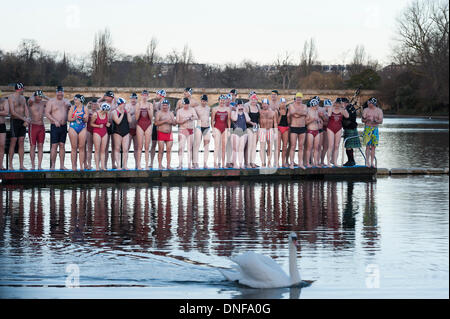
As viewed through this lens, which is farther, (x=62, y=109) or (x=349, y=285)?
(x=62, y=109)

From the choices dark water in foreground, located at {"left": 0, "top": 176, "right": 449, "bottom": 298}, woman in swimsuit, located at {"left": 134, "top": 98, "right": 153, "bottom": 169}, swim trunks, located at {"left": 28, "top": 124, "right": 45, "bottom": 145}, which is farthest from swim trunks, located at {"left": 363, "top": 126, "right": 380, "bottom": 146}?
swim trunks, located at {"left": 28, "top": 124, "right": 45, "bottom": 145}

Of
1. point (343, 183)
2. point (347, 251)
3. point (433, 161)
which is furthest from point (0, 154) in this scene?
point (433, 161)

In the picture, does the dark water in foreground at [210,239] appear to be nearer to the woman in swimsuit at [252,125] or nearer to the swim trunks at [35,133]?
the swim trunks at [35,133]

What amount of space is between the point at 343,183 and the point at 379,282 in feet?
34.4

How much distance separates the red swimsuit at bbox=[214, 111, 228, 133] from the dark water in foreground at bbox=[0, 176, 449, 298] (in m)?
2.26

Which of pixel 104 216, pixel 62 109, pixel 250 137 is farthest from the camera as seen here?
pixel 250 137

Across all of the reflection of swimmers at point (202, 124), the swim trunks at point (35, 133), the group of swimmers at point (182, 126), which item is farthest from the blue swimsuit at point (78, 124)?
the reflection of swimmers at point (202, 124)

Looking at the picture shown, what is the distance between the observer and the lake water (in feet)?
26.5

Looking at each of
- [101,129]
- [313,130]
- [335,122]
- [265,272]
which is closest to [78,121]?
[101,129]

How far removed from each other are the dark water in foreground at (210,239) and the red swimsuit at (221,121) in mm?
2259

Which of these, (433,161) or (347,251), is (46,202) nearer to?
(347,251)

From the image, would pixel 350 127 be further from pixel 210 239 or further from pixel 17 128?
pixel 210 239

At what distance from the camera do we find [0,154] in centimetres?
1809

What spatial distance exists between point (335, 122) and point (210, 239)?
30.4 feet
